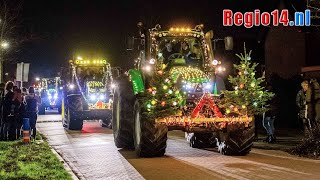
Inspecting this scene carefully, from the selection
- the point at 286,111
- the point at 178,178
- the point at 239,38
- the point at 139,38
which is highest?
the point at 239,38

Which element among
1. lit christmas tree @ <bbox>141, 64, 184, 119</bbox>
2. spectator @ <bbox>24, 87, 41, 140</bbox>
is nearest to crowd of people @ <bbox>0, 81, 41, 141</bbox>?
spectator @ <bbox>24, 87, 41, 140</bbox>

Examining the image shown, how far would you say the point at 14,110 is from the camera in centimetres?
1755

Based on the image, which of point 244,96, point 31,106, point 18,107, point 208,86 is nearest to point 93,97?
point 31,106

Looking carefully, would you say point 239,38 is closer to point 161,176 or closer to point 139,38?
point 139,38

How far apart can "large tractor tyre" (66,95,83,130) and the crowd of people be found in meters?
4.97

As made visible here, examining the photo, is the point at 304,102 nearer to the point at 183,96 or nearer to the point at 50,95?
the point at 183,96

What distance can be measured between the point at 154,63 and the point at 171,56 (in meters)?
0.73

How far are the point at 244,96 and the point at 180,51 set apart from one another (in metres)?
2.51

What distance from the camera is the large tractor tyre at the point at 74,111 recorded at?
22875 millimetres

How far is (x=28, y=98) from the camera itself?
17.7 meters

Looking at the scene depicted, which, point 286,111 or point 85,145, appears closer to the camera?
point 85,145

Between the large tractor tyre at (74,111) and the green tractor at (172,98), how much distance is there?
684 cm

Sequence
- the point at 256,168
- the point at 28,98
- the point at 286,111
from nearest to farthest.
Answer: the point at 256,168 → the point at 28,98 → the point at 286,111

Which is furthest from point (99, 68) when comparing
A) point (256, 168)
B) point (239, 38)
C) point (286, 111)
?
point (239, 38)
